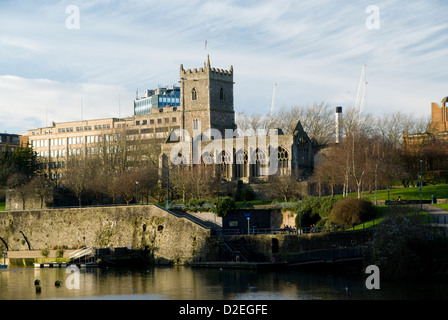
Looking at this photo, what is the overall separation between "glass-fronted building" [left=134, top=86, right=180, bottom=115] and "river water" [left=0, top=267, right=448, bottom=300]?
9951 cm

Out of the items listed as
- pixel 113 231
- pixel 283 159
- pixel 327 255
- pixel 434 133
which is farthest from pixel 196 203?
pixel 434 133

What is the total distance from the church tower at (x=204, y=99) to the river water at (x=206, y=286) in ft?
149

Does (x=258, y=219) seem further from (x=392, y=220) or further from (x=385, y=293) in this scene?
(x=385, y=293)

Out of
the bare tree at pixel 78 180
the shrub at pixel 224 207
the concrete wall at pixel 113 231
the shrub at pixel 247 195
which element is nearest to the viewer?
the concrete wall at pixel 113 231

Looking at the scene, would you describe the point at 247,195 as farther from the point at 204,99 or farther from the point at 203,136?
the point at 204,99

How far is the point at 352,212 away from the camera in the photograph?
6656cm

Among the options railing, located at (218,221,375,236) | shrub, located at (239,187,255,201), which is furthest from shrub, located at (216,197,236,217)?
shrub, located at (239,187,255,201)

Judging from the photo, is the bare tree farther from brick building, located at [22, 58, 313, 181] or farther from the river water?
the river water

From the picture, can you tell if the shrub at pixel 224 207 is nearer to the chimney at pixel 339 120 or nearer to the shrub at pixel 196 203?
the shrub at pixel 196 203

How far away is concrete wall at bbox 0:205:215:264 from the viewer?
7144cm

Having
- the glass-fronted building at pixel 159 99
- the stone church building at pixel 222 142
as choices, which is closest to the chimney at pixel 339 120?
the stone church building at pixel 222 142

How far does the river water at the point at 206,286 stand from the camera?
159 ft
